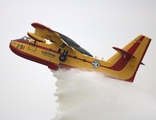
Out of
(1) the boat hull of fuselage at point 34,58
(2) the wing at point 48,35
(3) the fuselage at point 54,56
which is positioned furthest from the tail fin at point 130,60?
(1) the boat hull of fuselage at point 34,58

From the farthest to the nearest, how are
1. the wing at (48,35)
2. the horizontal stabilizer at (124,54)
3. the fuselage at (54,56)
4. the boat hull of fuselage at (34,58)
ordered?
the boat hull of fuselage at (34,58) → the fuselage at (54,56) → the wing at (48,35) → the horizontal stabilizer at (124,54)

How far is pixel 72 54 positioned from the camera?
90.7ft

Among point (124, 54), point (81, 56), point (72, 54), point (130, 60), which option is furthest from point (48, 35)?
point (130, 60)

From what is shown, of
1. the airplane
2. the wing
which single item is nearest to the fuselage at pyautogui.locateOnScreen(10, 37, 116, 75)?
the airplane

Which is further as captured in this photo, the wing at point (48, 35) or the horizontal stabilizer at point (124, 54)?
the wing at point (48, 35)

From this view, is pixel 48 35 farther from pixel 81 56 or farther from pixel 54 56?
pixel 81 56

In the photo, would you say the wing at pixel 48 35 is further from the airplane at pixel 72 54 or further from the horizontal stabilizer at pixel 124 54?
the horizontal stabilizer at pixel 124 54

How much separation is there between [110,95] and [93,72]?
2111 millimetres

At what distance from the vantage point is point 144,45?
87.5 feet

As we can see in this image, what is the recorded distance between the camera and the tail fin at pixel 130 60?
26.5 metres

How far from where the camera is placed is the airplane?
26.6m

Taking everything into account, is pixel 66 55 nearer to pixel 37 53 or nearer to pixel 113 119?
pixel 37 53

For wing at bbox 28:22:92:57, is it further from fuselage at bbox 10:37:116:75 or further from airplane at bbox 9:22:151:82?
fuselage at bbox 10:37:116:75

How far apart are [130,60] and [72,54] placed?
4.11 m
